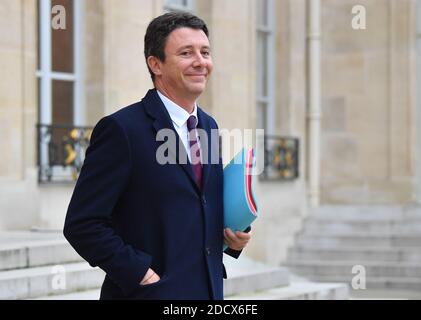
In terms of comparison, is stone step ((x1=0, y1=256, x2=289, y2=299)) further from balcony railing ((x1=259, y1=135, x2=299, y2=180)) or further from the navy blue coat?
balcony railing ((x1=259, y1=135, x2=299, y2=180))

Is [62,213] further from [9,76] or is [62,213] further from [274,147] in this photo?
[274,147]

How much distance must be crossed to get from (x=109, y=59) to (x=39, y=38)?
0.68m

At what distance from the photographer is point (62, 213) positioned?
329 inches

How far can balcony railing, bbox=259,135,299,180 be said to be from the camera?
11492mm

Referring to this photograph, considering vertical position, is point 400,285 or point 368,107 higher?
point 368,107

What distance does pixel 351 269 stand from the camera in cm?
1068

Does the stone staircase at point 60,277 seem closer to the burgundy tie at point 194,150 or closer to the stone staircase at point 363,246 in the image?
the stone staircase at point 363,246

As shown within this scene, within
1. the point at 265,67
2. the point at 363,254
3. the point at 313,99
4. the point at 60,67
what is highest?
the point at 265,67

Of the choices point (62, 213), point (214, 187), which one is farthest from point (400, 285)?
point (214, 187)

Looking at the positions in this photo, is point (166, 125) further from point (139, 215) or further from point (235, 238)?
point (235, 238)

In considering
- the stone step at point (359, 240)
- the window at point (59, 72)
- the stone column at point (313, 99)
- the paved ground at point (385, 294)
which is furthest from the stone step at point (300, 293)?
the stone column at point (313, 99)

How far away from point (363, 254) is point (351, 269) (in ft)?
1.32

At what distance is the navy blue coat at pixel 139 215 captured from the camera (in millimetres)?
2594

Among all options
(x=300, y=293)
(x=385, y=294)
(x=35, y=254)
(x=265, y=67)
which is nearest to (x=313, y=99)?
(x=265, y=67)
